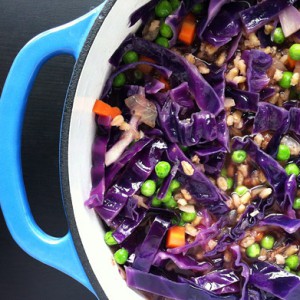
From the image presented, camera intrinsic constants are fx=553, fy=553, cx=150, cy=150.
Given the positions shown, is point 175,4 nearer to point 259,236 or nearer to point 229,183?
point 229,183

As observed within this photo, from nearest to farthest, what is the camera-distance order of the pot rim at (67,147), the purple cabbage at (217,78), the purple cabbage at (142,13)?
the pot rim at (67,147) → the purple cabbage at (142,13) → the purple cabbage at (217,78)

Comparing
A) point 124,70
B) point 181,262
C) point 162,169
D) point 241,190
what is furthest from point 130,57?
point 181,262

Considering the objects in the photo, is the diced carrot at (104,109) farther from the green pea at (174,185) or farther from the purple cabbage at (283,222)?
the purple cabbage at (283,222)

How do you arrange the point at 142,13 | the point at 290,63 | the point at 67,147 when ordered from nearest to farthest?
1. the point at 67,147
2. the point at 142,13
3. the point at 290,63

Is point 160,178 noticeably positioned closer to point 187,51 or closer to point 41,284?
point 187,51

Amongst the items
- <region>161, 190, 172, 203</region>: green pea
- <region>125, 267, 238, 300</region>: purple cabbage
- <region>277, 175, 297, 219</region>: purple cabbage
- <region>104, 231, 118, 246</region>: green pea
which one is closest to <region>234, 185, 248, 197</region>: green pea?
<region>277, 175, 297, 219</region>: purple cabbage

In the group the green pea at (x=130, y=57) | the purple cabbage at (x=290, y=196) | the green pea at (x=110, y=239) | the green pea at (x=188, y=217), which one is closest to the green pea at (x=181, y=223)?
the green pea at (x=188, y=217)

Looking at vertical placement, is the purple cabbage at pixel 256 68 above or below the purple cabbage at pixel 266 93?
above
